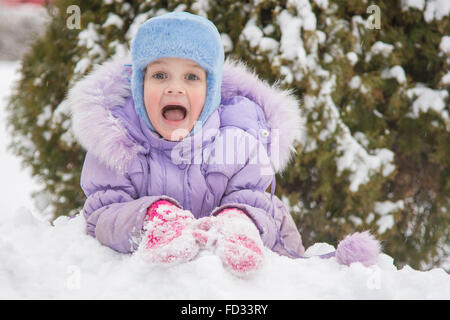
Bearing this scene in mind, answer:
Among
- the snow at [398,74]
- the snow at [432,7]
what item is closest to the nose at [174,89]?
the snow at [398,74]

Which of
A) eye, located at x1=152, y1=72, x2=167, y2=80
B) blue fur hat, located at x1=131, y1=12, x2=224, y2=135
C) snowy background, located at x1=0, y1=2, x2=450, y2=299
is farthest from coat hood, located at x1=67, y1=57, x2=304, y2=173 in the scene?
snowy background, located at x1=0, y1=2, x2=450, y2=299

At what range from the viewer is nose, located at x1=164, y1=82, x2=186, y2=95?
6.42ft

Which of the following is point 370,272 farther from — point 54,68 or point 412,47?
point 54,68

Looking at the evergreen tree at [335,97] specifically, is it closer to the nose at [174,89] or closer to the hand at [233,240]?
the nose at [174,89]

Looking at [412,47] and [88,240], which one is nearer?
[88,240]

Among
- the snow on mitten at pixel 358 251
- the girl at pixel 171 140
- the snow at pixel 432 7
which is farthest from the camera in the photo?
the snow at pixel 432 7

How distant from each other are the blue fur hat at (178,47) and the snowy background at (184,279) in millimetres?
646

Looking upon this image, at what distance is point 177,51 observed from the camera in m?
1.96

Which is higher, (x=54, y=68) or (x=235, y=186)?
(x=235, y=186)

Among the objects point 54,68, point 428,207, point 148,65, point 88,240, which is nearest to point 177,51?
point 148,65

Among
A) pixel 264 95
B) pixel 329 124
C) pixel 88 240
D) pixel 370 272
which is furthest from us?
pixel 329 124

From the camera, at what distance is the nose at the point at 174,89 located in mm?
1958

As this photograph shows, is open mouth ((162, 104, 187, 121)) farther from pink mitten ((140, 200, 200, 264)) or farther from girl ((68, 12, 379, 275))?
pink mitten ((140, 200, 200, 264))

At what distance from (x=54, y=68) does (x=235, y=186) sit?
1931mm
